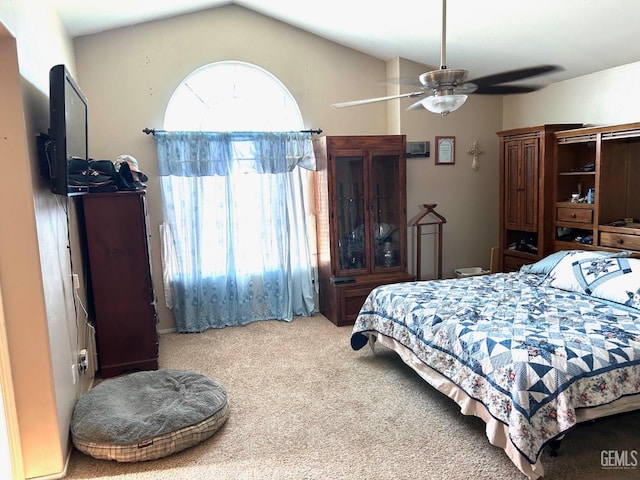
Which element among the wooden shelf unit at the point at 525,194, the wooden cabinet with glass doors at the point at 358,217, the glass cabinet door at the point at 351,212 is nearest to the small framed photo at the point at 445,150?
the wooden shelf unit at the point at 525,194

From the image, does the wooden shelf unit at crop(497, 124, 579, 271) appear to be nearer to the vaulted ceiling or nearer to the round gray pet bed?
the vaulted ceiling

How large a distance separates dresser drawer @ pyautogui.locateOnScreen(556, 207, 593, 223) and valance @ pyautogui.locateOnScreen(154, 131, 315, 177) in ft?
7.73

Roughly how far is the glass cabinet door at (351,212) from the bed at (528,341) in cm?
104

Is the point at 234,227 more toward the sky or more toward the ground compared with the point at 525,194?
more toward the ground

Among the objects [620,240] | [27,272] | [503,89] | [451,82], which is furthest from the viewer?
[620,240]

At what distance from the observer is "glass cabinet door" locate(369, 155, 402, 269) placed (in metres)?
4.53

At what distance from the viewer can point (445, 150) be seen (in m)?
4.95

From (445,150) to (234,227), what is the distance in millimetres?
2394

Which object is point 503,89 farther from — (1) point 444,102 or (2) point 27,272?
(2) point 27,272

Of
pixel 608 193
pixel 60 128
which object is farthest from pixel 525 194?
pixel 60 128

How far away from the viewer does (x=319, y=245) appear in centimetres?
471

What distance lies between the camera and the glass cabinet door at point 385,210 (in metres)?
4.53

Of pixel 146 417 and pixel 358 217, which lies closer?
pixel 146 417

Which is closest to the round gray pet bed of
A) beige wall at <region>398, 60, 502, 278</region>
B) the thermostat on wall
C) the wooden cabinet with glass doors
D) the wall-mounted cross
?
the wooden cabinet with glass doors
